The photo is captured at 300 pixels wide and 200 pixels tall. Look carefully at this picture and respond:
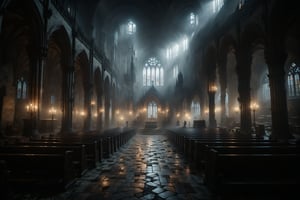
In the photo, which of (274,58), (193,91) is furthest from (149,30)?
(274,58)

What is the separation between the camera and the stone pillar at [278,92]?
11398 mm

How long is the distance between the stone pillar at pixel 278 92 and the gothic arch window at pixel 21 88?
26.8 metres

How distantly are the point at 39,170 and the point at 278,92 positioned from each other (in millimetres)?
12809

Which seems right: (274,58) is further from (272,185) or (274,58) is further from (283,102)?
(272,185)

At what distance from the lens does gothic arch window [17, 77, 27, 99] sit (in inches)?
958

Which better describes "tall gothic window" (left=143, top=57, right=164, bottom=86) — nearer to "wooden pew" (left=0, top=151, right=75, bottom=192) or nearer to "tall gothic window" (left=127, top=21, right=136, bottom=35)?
"tall gothic window" (left=127, top=21, right=136, bottom=35)

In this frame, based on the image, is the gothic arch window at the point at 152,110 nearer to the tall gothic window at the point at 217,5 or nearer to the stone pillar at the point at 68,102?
the tall gothic window at the point at 217,5

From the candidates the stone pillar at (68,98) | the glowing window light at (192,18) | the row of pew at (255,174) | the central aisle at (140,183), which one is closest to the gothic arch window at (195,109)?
the glowing window light at (192,18)

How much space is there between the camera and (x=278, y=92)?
11664mm

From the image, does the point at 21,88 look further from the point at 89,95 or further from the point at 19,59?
the point at 89,95

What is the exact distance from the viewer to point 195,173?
6.54 metres

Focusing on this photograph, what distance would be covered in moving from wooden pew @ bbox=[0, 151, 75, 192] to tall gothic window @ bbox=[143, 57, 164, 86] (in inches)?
1668

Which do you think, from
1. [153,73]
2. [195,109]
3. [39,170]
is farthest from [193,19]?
[39,170]

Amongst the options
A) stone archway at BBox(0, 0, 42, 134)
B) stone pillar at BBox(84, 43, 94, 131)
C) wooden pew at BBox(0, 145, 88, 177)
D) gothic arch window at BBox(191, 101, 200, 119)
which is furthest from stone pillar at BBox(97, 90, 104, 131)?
gothic arch window at BBox(191, 101, 200, 119)
